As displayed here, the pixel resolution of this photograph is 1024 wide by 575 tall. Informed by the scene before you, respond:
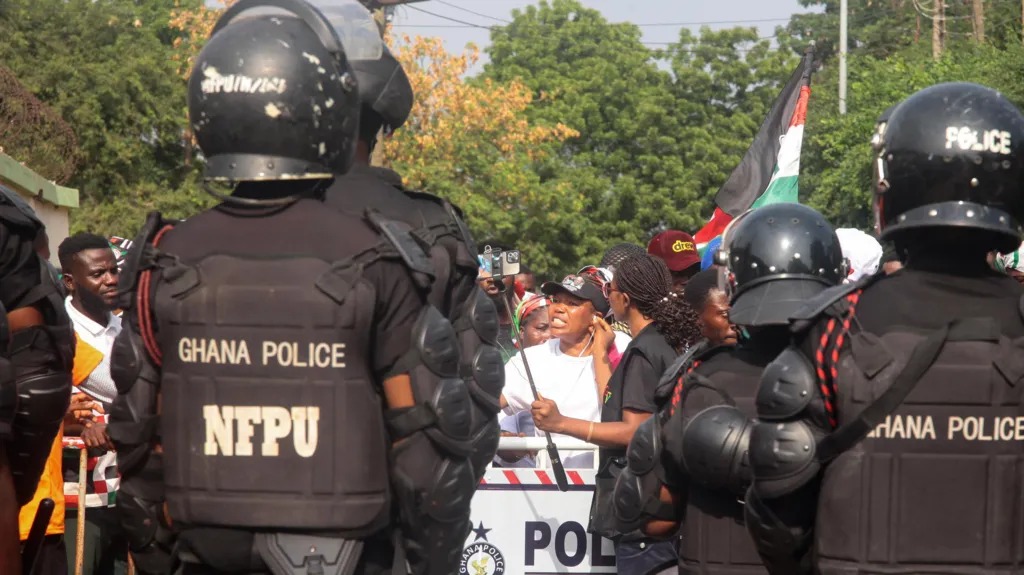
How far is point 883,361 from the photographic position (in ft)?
12.7

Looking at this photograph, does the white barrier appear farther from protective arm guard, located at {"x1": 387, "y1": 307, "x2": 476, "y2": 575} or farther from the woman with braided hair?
protective arm guard, located at {"x1": 387, "y1": 307, "x2": 476, "y2": 575}

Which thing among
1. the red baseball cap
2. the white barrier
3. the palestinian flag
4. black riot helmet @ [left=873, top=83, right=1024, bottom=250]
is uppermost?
the palestinian flag

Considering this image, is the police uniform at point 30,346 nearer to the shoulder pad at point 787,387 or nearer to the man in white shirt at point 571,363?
the shoulder pad at point 787,387

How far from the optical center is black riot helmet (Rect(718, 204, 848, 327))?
199 inches

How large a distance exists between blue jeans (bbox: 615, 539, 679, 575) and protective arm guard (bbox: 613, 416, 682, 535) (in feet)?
2.82

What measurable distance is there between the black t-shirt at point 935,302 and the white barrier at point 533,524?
4359mm

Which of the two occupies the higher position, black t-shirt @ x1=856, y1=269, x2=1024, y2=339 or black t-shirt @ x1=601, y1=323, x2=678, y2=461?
black t-shirt @ x1=856, y1=269, x2=1024, y2=339

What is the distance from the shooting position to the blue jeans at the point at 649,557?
6188mm

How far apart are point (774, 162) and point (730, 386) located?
701 centimetres

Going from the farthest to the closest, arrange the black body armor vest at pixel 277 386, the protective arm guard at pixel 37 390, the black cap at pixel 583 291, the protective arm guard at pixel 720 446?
the black cap at pixel 583 291 → the protective arm guard at pixel 37 390 → the protective arm guard at pixel 720 446 → the black body armor vest at pixel 277 386

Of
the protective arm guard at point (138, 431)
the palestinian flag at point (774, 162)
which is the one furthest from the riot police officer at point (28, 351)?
the palestinian flag at point (774, 162)

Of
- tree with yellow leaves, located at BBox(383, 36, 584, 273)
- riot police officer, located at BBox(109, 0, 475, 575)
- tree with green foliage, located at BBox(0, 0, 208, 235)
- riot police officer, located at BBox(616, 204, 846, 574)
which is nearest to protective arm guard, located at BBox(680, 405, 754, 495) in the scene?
riot police officer, located at BBox(616, 204, 846, 574)

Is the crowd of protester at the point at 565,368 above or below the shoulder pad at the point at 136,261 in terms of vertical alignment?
below

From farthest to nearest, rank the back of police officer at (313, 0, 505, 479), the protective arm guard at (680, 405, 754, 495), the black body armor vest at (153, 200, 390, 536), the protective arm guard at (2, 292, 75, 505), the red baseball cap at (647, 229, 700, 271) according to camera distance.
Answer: the red baseball cap at (647, 229, 700, 271) → the protective arm guard at (2, 292, 75, 505) → the back of police officer at (313, 0, 505, 479) → the protective arm guard at (680, 405, 754, 495) → the black body armor vest at (153, 200, 390, 536)
